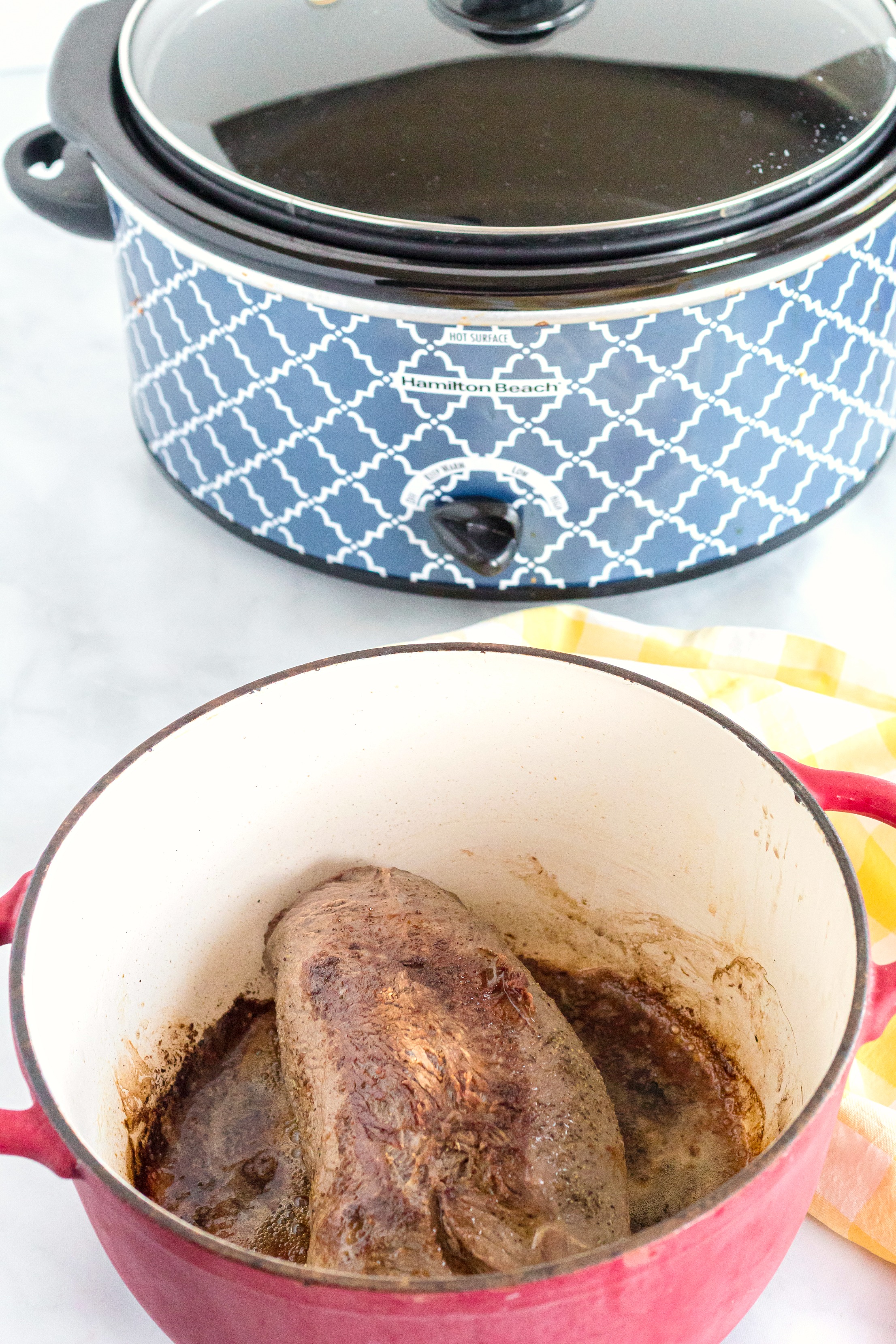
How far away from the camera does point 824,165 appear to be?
2.30 feet

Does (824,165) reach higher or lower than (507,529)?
higher

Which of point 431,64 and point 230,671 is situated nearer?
point 431,64

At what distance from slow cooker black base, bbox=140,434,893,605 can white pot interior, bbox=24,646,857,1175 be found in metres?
0.23

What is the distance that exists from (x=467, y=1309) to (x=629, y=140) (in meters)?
0.61

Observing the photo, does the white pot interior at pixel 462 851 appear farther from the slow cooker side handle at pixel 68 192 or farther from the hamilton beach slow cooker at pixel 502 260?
the slow cooker side handle at pixel 68 192

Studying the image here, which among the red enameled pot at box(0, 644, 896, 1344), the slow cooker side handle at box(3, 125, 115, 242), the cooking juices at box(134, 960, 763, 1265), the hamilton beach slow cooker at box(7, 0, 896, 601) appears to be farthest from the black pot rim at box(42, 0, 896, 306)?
the cooking juices at box(134, 960, 763, 1265)

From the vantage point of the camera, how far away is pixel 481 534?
0.77 m

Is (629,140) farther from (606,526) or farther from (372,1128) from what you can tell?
(372,1128)

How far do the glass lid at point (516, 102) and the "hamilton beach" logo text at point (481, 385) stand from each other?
79mm

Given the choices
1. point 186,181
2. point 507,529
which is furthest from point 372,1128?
point 186,181

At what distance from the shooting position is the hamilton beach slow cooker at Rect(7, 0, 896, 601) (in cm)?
68

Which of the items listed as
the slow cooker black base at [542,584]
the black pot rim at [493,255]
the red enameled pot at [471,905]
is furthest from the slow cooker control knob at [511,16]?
the red enameled pot at [471,905]

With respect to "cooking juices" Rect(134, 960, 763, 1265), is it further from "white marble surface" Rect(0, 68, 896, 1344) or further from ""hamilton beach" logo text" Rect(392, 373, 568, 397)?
""hamilton beach" logo text" Rect(392, 373, 568, 397)

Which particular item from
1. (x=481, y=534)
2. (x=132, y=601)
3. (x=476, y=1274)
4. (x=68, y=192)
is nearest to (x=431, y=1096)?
(x=476, y=1274)
